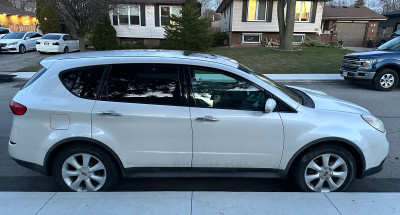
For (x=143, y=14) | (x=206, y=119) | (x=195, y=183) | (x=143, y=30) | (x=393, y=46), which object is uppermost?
(x=143, y=14)

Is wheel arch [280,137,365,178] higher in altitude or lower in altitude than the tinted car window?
lower

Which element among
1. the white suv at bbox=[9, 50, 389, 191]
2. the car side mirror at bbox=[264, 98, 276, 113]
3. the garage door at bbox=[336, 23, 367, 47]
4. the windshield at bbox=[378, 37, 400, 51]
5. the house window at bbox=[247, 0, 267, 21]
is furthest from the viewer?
the garage door at bbox=[336, 23, 367, 47]

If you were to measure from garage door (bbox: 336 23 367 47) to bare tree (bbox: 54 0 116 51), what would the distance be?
22.4 metres

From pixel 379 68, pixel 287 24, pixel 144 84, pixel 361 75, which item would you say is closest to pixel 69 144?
pixel 144 84

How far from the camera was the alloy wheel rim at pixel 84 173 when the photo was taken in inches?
122

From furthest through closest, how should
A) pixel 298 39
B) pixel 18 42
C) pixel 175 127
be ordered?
pixel 298 39 < pixel 18 42 < pixel 175 127

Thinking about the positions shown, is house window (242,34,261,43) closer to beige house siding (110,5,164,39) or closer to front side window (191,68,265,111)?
beige house siding (110,5,164,39)

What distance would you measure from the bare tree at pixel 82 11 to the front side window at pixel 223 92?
11.8 meters

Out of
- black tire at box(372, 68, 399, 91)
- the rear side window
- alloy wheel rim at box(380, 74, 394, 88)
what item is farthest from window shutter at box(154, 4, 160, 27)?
the rear side window

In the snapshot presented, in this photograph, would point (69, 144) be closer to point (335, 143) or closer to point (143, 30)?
point (335, 143)

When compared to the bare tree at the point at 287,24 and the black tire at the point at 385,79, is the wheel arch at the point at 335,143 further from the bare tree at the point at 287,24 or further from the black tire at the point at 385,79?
the bare tree at the point at 287,24

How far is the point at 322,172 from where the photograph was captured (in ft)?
10.3

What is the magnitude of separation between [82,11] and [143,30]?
1015cm

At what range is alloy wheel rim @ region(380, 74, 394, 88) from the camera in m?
9.22
